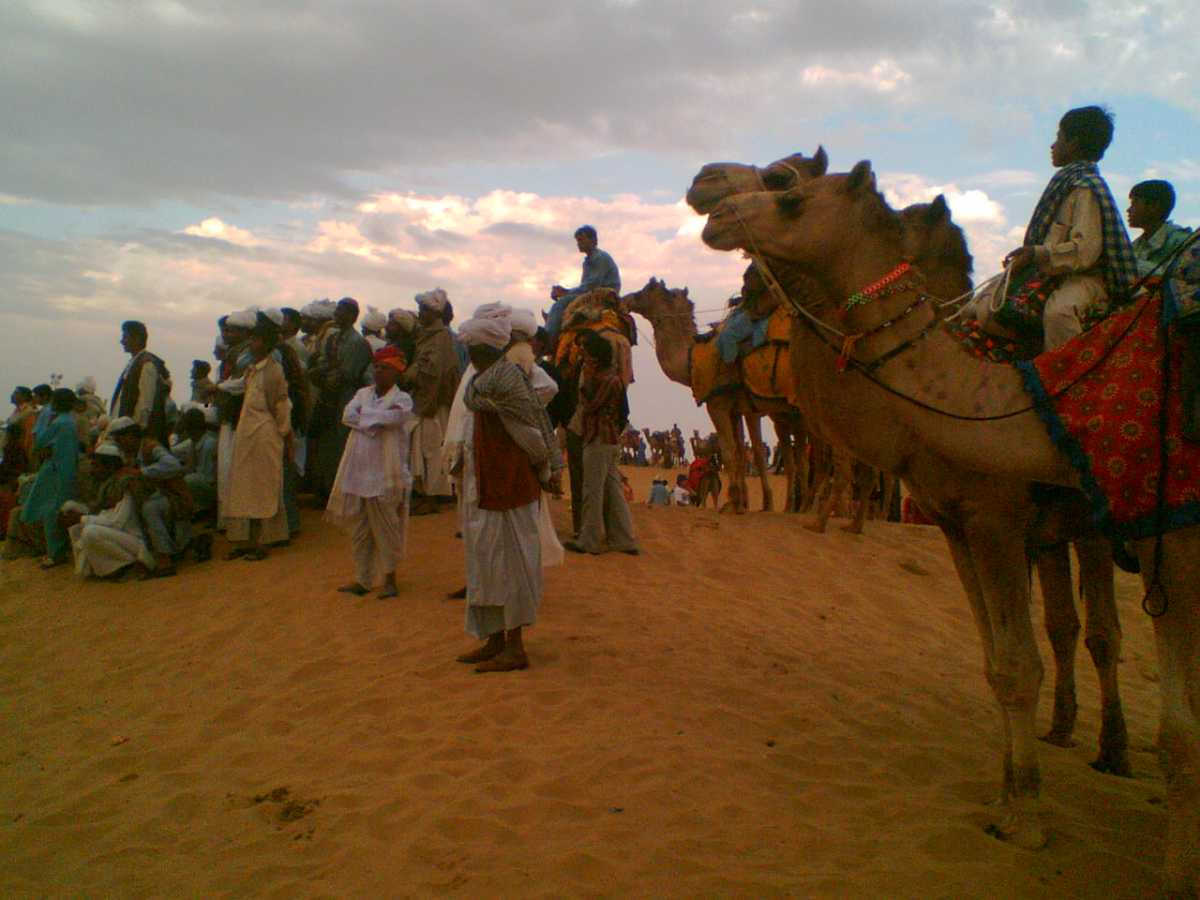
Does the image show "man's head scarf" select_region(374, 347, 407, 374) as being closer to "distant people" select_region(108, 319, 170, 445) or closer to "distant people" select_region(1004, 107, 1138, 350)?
"distant people" select_region(108, 319, 170, 445)

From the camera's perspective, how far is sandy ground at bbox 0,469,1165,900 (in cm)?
372

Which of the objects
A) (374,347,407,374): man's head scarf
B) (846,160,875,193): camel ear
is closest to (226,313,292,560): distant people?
(374,347,407,374): man's head scarf

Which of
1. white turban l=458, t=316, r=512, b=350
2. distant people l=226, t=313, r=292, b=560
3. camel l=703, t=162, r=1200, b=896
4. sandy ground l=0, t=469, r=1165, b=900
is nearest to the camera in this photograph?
camel l=703, t=162, r=1200, b=896

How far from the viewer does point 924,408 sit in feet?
11.6

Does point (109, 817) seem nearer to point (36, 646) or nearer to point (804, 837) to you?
point (804, 837)

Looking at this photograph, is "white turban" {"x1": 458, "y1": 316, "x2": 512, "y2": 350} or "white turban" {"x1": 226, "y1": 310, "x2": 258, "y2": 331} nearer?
"white turban" {"x1": 458, "y1": 316, "x2": 512, "y2": 350}

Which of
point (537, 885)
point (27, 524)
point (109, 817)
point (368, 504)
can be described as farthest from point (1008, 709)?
point (27, 524)

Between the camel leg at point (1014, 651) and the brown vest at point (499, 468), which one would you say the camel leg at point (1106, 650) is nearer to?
the camel leg at point (1014, 651)

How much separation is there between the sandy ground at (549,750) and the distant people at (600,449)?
53cm

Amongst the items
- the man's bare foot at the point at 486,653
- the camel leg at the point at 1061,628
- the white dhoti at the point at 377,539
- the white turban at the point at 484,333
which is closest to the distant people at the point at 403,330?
the white dhoti at the point at 377,539

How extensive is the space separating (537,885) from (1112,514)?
8.23 feet

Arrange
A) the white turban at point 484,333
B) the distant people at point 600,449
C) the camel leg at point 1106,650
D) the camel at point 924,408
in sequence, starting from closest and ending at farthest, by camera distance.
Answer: the camel at point 924,408 < the camel leg at point 1106,650 < the white turban at point 484,333 < the distant people at point 600,449

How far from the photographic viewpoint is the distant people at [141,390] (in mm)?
10336

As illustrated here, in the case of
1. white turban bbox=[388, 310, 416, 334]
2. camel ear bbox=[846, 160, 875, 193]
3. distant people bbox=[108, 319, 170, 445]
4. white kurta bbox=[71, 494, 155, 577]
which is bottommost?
white kurta bbox=[71, 494, 155, 577]
